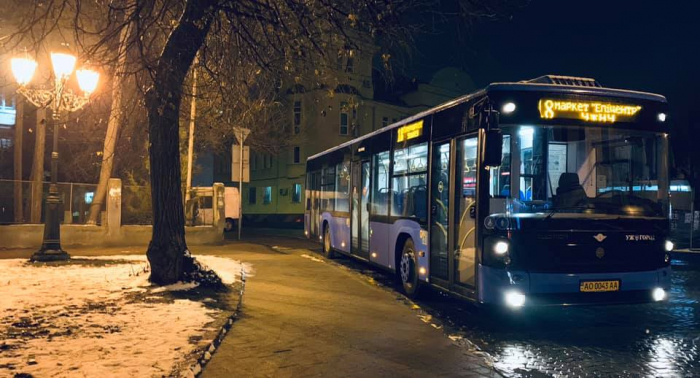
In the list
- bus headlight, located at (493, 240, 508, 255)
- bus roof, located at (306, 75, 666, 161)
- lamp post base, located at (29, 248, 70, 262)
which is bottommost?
lamp post base, located at (29, 248, 70, 262)

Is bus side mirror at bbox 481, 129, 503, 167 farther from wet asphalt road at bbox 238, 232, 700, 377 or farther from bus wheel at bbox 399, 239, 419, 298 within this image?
bus wheel at bbox 399, 239, 419, 298

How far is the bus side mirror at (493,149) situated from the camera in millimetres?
6711

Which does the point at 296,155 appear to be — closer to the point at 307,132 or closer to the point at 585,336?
the point at 307,132

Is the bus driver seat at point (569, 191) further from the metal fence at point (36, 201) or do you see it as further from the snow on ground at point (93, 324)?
the metal fence at point (36, 201)

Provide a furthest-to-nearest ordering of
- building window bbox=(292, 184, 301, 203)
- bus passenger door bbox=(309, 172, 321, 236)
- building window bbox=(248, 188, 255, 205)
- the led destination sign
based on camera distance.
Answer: building window bbox=(248, 188, 255, 205)
building window bbox=(292, 184, 301, 203)
bus passenger door bbox=(309, 172, 321, 236)
the led destination sign

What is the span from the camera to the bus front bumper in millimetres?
7023

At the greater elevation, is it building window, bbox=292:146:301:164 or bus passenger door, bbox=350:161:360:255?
building window, bbox=292:146:301:164

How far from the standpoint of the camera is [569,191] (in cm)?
706

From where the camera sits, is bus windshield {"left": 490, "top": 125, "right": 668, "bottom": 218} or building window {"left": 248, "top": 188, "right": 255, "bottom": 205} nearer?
bus windshield {"left": 490, "top": 125, "right": 668, "bottom": 218}

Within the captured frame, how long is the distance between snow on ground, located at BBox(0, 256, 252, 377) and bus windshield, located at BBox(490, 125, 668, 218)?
14.0 feet

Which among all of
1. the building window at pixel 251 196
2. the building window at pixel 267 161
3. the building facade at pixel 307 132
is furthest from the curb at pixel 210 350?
the building window at pixel 251 196

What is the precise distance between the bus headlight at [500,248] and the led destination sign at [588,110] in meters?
1.73

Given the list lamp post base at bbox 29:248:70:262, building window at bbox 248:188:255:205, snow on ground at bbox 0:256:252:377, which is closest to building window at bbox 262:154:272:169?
building window at bbox 248:188:255:205

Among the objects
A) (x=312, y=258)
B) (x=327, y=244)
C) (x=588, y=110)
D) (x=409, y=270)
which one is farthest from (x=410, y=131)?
(x=312, y=258)
